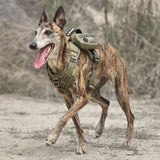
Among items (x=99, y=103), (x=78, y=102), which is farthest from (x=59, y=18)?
(x=99, y=103)

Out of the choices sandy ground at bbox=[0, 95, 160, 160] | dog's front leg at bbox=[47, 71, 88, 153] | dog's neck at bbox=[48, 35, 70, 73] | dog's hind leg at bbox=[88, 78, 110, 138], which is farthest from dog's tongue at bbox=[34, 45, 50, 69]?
dog's hind leg at bbox=[88, 78, 110, 138]

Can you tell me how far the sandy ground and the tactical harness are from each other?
32.5 inches


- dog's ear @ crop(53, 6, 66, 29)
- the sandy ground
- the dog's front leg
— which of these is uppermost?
dog's ear @ crop(53, 6, 66, 29)

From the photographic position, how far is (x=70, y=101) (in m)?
4.77

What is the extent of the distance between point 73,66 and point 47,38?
0.47 meters

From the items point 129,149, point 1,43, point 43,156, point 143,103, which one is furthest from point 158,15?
point 43,156

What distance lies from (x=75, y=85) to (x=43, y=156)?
0.90 m

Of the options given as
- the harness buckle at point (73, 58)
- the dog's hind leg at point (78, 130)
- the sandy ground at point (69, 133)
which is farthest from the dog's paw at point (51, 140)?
the harness buckle at point (73, 58)

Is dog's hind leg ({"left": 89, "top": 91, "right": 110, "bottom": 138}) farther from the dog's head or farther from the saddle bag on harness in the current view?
the dog's head

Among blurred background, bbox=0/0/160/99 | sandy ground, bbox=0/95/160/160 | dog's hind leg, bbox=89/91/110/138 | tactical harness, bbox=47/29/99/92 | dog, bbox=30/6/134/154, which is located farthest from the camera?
blurred background, bbox=0/0/160/99

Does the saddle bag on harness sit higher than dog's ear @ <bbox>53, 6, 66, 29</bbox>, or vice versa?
dog's ear @ <bbox>53, 6, 66, 29</bbox>

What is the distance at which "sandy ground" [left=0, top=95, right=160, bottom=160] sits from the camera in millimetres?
4672

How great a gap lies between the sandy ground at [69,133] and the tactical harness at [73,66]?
826 mm

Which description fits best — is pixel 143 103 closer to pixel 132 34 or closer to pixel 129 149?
pixel 132 34
